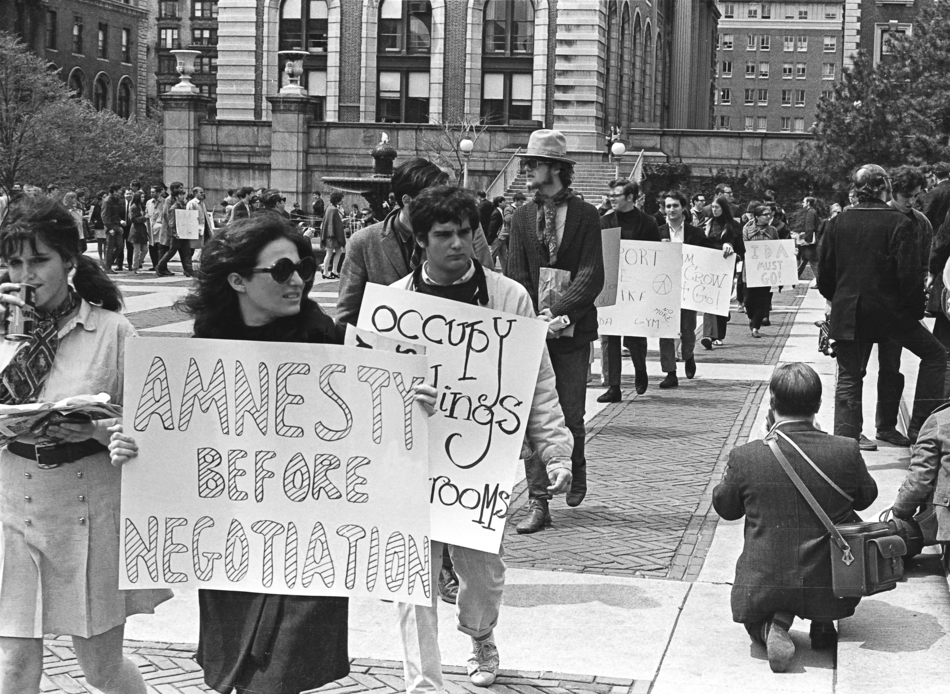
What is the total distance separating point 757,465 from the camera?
18.7 feet

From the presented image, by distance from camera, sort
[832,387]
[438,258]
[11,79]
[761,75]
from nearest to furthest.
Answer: [438,258], [832,387], [11,79], [761,75]

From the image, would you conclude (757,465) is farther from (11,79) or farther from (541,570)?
(11,79)

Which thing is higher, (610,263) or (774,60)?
(774,60)

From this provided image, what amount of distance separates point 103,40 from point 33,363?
88.6 metres

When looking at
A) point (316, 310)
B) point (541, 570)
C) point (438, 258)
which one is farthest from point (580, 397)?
point (316, 310)

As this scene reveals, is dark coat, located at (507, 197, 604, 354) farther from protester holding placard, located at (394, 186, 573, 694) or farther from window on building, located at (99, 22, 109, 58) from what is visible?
window on building, located at (99, 22, 109, 58)

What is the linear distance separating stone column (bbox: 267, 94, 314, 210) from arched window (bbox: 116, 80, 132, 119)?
45.3 meters

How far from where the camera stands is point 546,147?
779 cm

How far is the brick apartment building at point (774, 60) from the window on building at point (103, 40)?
77.9 metres

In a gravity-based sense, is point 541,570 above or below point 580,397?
below

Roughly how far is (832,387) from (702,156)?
36.3 m

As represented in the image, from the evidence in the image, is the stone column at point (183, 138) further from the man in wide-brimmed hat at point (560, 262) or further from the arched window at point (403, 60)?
the man in wide-brimmed hat at point (560, 262)

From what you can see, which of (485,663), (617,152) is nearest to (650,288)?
(485,663)

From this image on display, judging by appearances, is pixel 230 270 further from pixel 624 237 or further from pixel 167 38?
pixel 167 38
